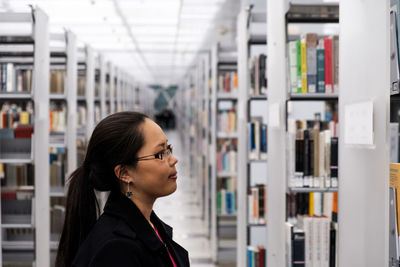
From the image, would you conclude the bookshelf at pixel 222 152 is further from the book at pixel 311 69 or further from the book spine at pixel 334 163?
the book spine at pixel 334 163

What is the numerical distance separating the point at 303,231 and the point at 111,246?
1.71 meters

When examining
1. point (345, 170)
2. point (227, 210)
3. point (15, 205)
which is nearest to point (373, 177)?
point (345, 170)

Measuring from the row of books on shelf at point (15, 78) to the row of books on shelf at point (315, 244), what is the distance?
2.43m

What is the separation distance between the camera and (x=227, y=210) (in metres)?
5.88

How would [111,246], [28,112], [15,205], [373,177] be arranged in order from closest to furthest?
[111,246] < [373,177] < [15,205] < [28,112]

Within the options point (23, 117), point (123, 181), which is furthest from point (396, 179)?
point (23, 117)

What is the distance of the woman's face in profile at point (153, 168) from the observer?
1629 millimetres

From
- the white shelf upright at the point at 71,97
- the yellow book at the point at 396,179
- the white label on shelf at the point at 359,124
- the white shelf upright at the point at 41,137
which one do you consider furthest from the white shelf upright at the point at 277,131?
the white shelf upright at the point at 71,97

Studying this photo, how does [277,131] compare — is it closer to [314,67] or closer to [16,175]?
[314,67]

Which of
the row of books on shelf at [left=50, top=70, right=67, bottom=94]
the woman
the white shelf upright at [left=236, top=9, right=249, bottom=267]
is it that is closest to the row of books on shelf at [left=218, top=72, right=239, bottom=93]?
the white shelf upright at [left=236, top=9, right=249, bottom=267]

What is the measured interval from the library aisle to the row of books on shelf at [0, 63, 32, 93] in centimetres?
229

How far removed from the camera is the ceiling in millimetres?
9508

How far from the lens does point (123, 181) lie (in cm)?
164

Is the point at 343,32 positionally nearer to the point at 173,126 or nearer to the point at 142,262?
the point at 142,262
